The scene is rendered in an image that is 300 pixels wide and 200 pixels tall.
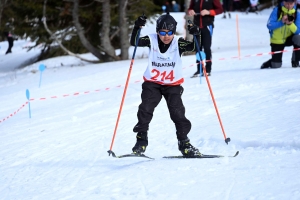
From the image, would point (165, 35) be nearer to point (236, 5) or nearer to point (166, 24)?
point (166, 24)

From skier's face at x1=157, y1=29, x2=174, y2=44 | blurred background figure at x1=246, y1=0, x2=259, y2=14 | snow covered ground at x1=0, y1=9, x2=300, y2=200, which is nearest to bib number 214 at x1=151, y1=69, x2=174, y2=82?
skier's face at x1=157, y1=29, x2=174, y2=44

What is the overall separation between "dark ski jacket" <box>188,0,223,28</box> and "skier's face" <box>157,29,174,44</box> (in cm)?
510

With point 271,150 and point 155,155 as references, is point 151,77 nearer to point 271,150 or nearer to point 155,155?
point 155,155

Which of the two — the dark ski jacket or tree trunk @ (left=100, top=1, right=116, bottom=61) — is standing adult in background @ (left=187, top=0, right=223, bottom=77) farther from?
tree trunk @ (left=100, top=1, right=116, bottom=61)

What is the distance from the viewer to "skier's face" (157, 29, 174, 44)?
5464 millimetres

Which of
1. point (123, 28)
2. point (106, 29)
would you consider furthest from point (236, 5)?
point (106, 29)

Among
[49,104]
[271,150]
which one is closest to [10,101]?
[49,104]

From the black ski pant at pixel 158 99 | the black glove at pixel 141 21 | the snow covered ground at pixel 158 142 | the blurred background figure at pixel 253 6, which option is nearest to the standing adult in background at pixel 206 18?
the snow covered ground at pixel 158 142

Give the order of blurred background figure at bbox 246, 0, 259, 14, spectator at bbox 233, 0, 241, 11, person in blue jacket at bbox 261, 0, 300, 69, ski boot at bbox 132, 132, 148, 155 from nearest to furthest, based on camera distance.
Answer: ski boot at bbox 132, 132, 148, 155 < person in blue jacket at bbox 261, 0, 300, 69 < blurred background figure at bbox 246, 0, 259, 14 < spectator at bbox 233, 0, 241, 11

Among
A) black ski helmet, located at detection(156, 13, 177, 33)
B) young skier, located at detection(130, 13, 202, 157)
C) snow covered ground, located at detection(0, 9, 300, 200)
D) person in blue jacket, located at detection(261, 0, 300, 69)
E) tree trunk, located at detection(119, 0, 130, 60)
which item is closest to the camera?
snow covered ground, located at detection(0, 9, 300, 200)

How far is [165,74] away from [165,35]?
0.42 metres

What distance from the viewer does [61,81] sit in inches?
547

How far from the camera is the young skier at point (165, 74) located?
18.4 ft

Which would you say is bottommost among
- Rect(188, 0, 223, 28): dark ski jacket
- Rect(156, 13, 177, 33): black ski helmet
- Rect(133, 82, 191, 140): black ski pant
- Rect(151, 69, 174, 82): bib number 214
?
Rect(133, 82, 191, 140): black ski pant
